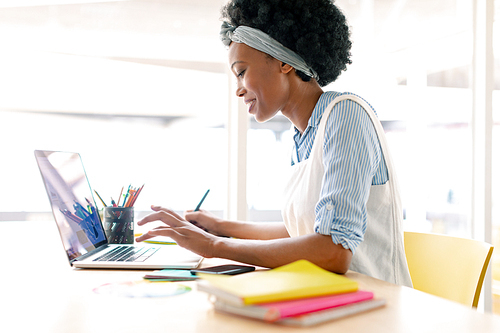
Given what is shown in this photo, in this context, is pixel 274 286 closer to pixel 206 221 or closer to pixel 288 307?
pixel 288 307

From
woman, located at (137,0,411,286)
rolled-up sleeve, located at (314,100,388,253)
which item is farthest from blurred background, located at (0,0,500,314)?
rolled-up sleeve, located at (314,100,388,253)

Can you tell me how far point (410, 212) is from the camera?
2.64m

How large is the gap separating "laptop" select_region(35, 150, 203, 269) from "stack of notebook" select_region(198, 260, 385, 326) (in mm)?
346

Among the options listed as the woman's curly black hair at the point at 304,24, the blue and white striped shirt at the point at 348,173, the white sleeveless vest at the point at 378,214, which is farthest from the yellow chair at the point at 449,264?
the woman's curly black hair at the point at 304,24

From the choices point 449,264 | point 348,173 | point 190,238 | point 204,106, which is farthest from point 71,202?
point 204,106

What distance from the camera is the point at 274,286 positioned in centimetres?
54

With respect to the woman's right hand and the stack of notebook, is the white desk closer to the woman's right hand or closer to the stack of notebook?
the stack of notebook

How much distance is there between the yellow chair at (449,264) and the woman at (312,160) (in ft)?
0.63

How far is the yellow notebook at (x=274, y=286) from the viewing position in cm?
50

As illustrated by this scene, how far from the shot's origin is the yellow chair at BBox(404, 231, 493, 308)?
→ 1047 mm

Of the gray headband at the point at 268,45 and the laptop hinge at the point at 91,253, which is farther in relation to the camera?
the gray headband at the point at 268,45

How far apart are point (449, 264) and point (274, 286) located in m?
0.83

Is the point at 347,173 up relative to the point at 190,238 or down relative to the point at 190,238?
up

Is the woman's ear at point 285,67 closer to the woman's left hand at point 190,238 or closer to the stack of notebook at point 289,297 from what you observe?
the woman's left hand at point 190,238
